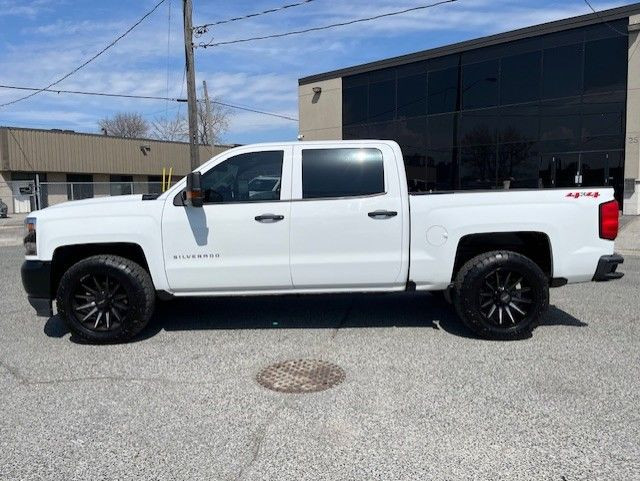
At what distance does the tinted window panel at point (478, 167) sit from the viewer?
78.7 feet

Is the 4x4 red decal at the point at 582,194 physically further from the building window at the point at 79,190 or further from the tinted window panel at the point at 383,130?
the building window at the point at 79,190

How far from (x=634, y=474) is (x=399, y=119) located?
85.9ft

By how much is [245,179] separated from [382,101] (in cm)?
A: 2489

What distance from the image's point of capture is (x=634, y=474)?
2.89 metres

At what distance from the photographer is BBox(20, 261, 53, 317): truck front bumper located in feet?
16.9

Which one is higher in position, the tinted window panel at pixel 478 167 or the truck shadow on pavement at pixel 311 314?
the tinted window panel at pixel 478 167

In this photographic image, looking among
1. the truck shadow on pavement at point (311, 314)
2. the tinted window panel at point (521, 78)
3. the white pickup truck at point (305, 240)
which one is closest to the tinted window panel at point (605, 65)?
the tinted window panel at point (521, 78)

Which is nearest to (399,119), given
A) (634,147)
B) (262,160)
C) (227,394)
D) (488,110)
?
(488,110)

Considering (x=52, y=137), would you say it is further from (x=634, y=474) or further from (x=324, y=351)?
(x=634, y=474)

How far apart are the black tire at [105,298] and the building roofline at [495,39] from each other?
21014mm

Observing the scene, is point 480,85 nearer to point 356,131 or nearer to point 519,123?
point 519,123

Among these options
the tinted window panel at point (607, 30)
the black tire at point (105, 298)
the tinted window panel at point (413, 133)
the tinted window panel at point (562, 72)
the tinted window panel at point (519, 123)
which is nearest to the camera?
the black tire at point (105, 298)

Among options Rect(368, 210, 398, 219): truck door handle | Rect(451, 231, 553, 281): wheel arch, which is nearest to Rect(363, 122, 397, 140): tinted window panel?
Rect(451, 231, 553, 281): wheel arch

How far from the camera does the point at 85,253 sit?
5.39 metres
